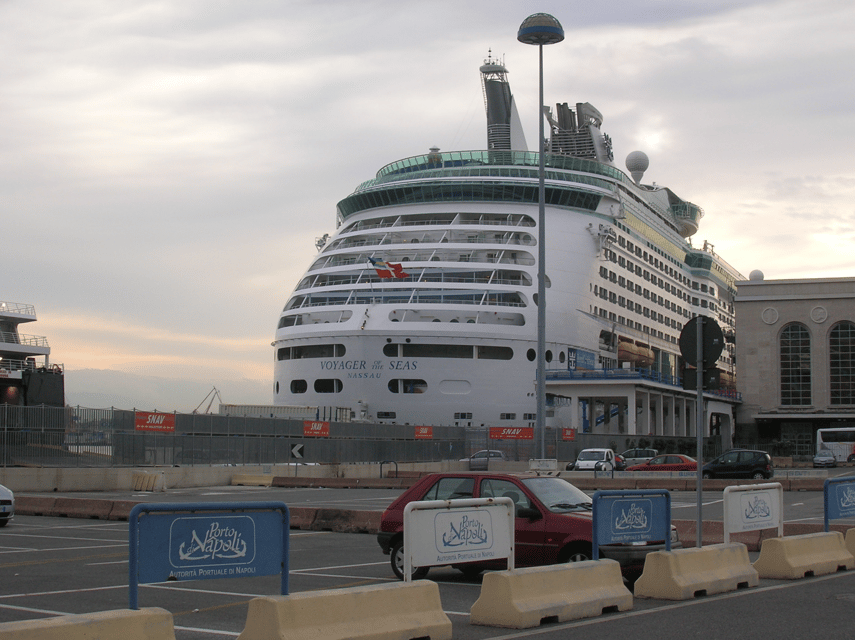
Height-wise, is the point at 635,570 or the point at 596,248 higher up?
the point at 596,248

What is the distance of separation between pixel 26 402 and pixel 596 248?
113 feet

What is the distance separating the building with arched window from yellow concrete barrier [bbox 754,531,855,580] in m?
58.2

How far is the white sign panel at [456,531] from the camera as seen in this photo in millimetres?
8516

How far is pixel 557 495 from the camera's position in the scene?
11836mm

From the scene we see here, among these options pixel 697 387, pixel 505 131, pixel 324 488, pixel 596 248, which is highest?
pixel 505 131

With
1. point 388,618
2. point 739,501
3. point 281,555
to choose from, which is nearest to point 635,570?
point 739,501

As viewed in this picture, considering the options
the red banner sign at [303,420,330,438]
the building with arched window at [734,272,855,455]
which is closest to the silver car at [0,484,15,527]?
the red banner sign at [303,420,330,438]

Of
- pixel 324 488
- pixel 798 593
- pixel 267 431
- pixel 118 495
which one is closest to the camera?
pixel 798 593

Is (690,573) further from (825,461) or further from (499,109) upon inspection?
(499,109)

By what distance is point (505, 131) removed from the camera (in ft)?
244

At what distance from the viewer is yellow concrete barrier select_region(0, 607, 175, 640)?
19.4 ft

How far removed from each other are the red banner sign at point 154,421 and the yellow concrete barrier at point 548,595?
2482cm

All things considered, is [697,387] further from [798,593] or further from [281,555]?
[281,555]

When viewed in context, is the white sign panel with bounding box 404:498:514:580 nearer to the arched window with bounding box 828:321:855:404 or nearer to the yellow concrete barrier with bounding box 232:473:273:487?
the yellow concrete barrier with bounding box 232:473:273:487
